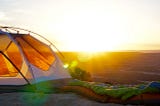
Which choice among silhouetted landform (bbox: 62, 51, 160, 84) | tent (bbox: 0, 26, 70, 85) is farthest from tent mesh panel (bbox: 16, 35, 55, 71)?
silhouetted landform (bbox: 62, 51, 160, 84)

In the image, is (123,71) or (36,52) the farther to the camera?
(123,71)

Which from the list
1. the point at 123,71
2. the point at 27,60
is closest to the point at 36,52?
the point at 27,60

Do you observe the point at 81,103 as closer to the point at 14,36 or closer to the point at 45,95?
the point at 45,95

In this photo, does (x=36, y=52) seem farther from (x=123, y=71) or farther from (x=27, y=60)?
(x=123, y=71)

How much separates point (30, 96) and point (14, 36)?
11.6ft

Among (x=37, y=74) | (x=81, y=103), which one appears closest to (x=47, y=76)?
(x=37, y=74)

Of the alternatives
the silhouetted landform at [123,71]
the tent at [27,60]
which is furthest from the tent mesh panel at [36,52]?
the silhouetted landform at [123,71]

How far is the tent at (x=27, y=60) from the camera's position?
43.8ft

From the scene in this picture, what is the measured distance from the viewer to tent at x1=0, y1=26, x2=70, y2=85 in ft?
43.8

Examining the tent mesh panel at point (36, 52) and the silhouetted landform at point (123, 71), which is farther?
the silhouetted landform at point (123, 71)

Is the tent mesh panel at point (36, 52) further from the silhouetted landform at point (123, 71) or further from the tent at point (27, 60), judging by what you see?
the silhouetted landform at point (123, 71)

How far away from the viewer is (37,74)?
13.4m

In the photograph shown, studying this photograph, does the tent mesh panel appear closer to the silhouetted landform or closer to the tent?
the tent

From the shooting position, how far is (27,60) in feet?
44.3
